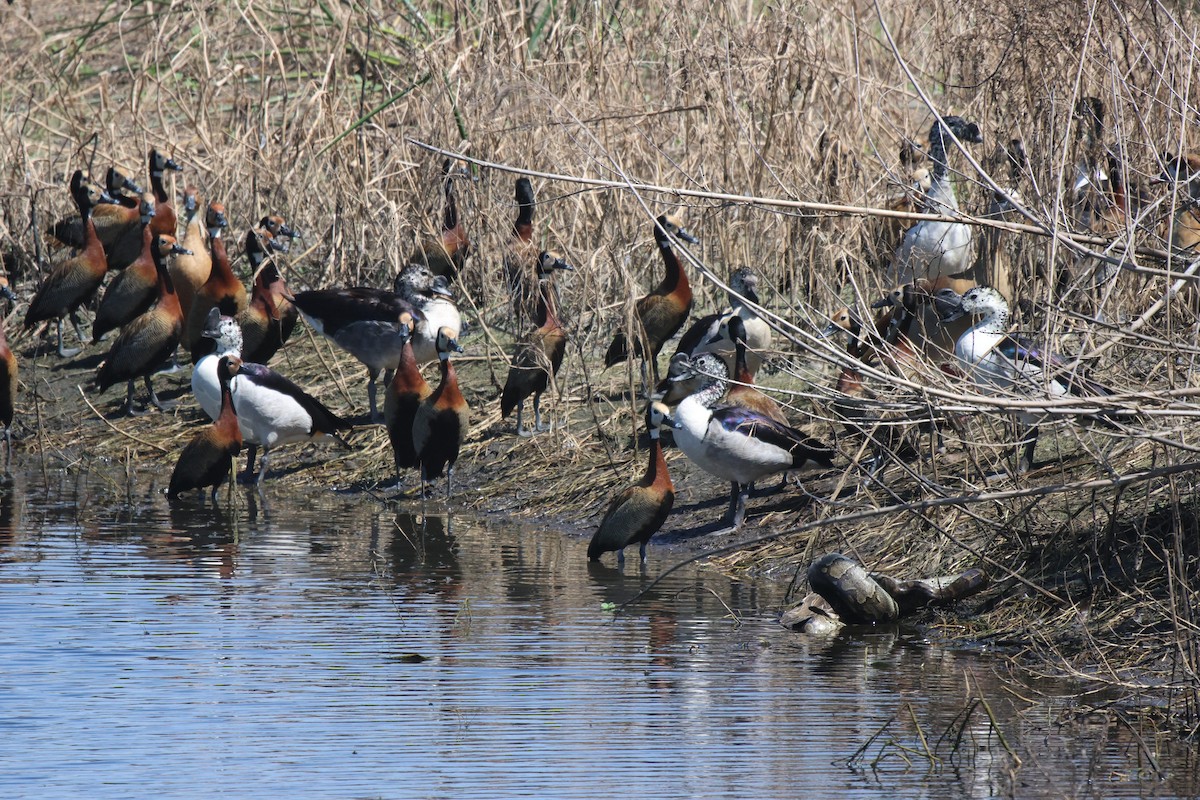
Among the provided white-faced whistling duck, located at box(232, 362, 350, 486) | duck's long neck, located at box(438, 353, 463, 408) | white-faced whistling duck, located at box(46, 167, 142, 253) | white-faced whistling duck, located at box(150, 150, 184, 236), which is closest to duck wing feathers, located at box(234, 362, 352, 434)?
white-faced whistling duck, located at box(232, 362, 350, 486)

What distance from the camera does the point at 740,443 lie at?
8977mm

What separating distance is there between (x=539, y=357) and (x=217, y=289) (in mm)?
3596

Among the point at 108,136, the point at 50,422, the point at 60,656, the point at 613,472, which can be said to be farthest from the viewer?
the point at 108,136

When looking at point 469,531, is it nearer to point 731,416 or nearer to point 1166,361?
point 731,416

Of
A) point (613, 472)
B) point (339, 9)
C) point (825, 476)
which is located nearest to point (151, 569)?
point (613, 472)

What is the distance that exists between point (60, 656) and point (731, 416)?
380cm

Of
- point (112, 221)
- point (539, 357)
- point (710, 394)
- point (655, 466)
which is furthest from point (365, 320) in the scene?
point (112, 221)

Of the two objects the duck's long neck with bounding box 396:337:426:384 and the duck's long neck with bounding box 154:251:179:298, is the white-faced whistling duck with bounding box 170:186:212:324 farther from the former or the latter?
the duck's long neck with bounding box 396:337:426:384

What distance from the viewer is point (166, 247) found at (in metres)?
13.3

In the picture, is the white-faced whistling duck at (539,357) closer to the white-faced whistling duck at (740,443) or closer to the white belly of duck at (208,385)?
the white-faced whistling duck at (740,443)

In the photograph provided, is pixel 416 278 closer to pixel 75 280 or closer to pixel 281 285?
pixel 281 285

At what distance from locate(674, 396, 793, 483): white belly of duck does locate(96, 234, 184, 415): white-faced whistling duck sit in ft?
16.0

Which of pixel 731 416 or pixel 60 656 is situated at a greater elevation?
pixel 731 416

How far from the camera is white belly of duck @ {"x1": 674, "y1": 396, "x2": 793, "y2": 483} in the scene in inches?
354
